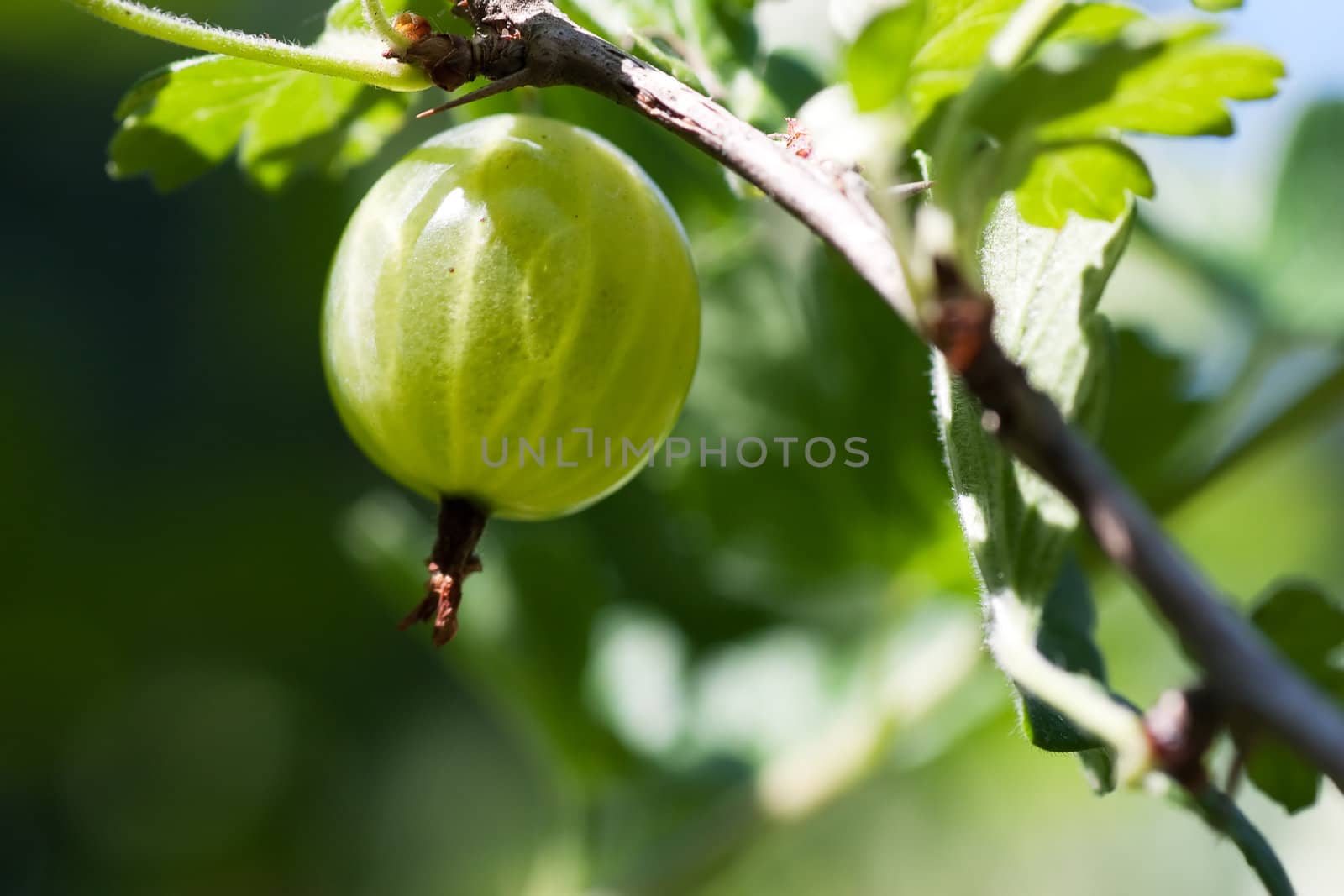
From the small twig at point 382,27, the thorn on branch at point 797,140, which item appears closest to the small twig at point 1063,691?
the thorn on branch at point 797,140

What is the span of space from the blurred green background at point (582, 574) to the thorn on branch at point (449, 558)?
355 mm

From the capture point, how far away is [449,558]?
0.68 meters

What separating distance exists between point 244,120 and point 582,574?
26.8 inches

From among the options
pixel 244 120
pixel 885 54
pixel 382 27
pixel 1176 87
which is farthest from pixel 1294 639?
pixel 244 120

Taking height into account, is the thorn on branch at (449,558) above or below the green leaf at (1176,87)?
below

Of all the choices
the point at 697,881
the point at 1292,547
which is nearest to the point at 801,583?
the point at 697,881

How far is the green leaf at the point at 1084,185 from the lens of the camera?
1.75ft

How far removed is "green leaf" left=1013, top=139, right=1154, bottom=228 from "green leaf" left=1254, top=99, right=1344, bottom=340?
2.72 feet

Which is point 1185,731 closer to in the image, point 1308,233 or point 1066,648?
point 1066,648

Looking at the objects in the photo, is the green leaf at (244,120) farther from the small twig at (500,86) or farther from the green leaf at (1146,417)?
the green leaf at (1146,417)

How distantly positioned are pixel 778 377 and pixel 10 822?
1341 mm

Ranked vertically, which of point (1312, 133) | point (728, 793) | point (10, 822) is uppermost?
point (1312, 133)

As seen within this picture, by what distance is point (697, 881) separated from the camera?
46.4 inches

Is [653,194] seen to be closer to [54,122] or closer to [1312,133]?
[1312,133]
